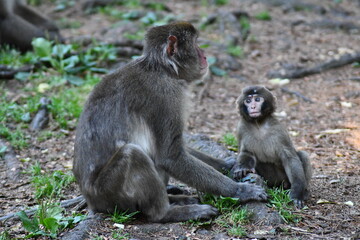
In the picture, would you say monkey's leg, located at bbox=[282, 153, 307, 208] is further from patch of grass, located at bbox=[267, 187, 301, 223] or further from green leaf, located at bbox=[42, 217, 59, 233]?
green leaf, located at bbox=[42, 217, 59, 233]

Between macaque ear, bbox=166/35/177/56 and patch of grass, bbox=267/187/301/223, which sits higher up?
macaque ear, bbox=166/35/177/56

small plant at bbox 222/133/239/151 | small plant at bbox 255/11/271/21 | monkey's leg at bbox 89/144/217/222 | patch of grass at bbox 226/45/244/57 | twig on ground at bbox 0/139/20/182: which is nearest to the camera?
monkey's leg at bbox 89/144/217/222

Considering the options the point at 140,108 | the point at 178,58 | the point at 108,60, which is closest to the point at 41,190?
the point at 140,108

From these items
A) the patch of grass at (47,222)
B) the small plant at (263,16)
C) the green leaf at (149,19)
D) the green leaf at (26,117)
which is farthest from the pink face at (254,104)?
the small plant at (263,16)

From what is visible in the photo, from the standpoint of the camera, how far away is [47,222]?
4996 mm

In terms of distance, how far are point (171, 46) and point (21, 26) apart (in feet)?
23.3

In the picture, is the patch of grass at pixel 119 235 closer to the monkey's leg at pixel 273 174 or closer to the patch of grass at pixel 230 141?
the monkey's leg at pixel 273 174

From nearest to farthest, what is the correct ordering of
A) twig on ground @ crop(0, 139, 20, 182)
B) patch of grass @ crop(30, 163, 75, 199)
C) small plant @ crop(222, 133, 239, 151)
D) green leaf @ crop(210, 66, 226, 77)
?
patch of grass @ crop(30, 163, 75, 199), twig on ground @ crop(0, 139, 20, 182), small plant @ crop(222, 133, 239, 151), green leaf @ crop(210, 66, 226, 77)

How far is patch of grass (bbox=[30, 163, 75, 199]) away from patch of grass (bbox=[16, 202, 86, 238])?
28.4 inches

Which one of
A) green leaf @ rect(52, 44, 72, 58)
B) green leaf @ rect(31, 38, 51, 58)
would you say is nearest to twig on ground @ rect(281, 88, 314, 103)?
green leaf @ rect(52, 44, 72, 58)

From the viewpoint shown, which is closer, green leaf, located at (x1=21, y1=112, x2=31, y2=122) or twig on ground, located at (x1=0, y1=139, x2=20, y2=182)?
twig on ground, located at (x1=0, y1=139, x2=20, y2=182)

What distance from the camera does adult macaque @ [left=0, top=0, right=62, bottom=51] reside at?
37.0 ft

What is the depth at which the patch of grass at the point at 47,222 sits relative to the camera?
499cm

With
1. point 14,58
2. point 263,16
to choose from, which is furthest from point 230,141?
point 263,16
